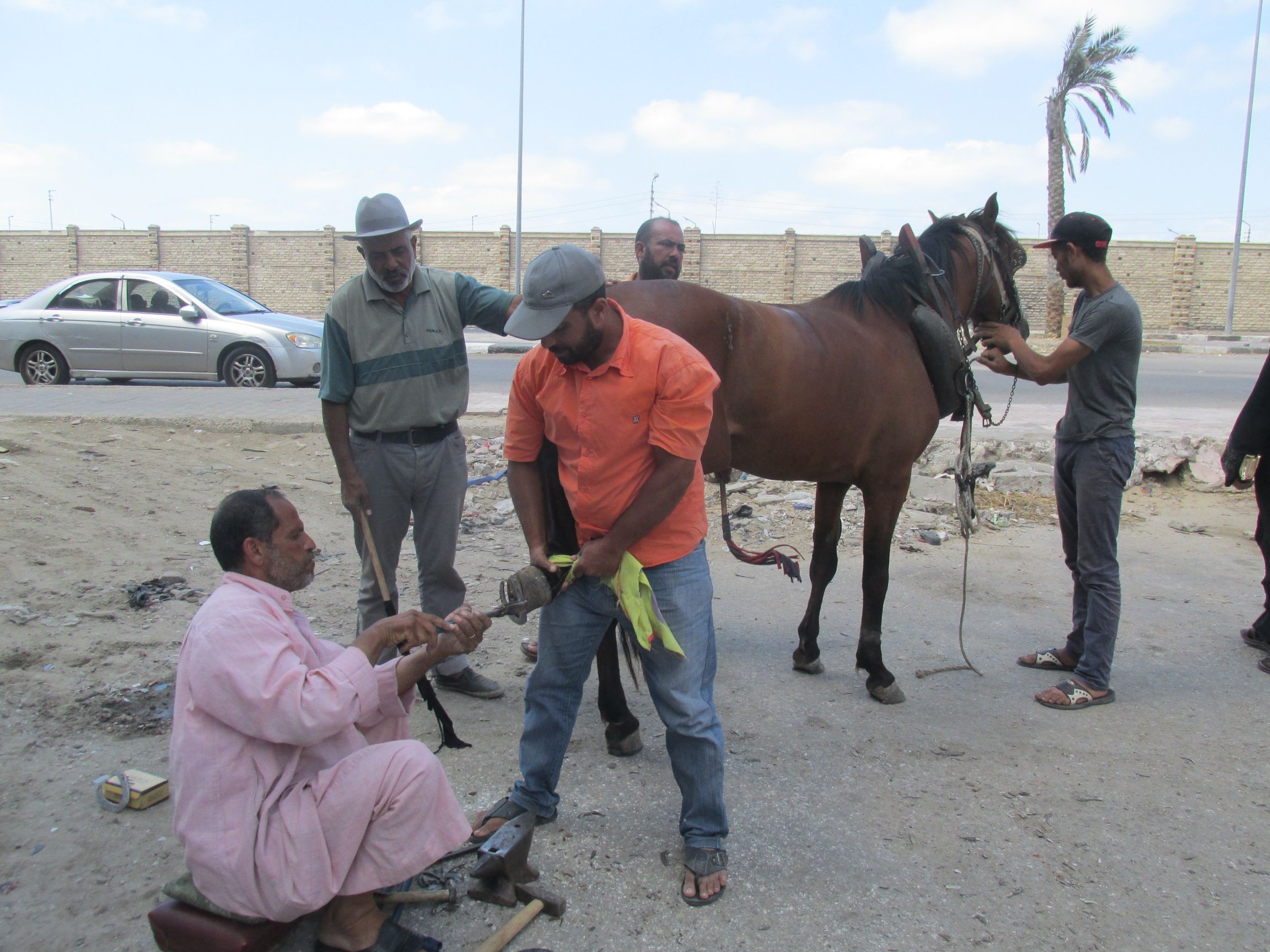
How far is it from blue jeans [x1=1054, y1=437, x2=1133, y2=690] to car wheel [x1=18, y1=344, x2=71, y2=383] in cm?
1182

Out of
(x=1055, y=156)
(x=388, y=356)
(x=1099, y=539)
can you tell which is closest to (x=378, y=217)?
(x=388, y=356)

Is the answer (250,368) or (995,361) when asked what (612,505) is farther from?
(250,368)

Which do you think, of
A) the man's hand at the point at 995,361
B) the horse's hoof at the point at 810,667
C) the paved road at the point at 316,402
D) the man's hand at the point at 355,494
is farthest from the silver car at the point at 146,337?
the man's hand at the point at 995,361

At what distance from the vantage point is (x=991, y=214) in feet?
15.4

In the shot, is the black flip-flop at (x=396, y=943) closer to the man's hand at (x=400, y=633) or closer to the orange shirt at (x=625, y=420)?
the man's hand at (x=400, y=633)

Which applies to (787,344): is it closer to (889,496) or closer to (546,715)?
(889,496)

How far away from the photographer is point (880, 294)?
4312 mm

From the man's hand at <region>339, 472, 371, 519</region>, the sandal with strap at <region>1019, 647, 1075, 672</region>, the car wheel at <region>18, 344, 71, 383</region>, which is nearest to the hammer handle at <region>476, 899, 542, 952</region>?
→ the man's hand at <region>339, 472, 371, 519</region>

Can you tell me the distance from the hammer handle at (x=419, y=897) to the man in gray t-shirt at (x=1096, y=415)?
270cm

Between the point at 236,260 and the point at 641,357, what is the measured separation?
1436 inches

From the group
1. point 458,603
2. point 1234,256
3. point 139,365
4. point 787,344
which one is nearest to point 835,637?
point 787,344

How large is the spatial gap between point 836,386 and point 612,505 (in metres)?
1.78

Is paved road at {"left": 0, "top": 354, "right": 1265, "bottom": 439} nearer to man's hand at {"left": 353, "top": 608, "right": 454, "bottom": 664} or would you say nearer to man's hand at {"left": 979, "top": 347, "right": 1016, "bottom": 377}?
man's hand at {"left": 979, "top": 347, "right": 1016, "bottom": 377}

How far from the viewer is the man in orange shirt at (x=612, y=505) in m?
2.40
